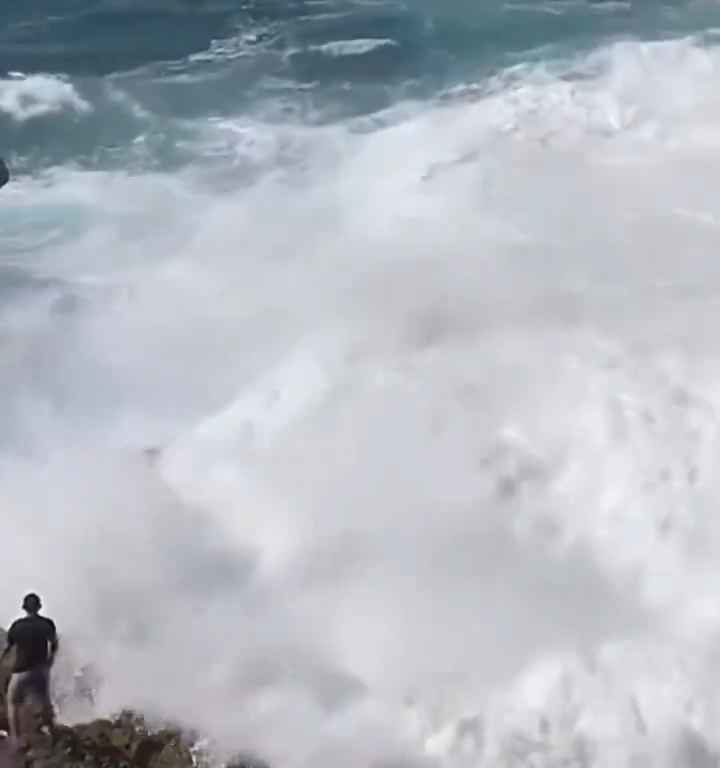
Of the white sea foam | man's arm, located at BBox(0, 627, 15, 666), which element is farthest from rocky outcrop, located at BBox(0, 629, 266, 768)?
the white sea foam

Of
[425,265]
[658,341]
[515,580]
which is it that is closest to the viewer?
[515,580]

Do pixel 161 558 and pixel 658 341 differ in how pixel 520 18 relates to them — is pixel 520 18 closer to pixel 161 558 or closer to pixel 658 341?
pixel 658 341

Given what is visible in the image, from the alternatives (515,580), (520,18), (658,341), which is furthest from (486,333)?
(520,18)

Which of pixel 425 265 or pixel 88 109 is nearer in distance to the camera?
pixel 425 265

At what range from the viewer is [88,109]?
31.4m

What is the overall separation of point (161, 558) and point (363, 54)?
66.0 feet

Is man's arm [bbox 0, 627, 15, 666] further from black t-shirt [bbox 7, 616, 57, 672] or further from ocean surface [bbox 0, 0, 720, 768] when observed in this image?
ocean surface [bbox 0, 0, 720, 768]

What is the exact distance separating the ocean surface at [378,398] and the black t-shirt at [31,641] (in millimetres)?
1697

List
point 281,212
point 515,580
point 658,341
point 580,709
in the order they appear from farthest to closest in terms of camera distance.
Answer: point 281,212 → point 658,341 → point 515,580 → point 580,709

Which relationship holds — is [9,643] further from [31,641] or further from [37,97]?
[37,97]

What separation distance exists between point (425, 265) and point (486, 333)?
8.97 feet

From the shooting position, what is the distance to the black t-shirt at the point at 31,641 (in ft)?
43.1

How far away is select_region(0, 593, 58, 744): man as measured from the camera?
13164 millimetres

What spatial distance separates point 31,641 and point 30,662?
0.23 meters
